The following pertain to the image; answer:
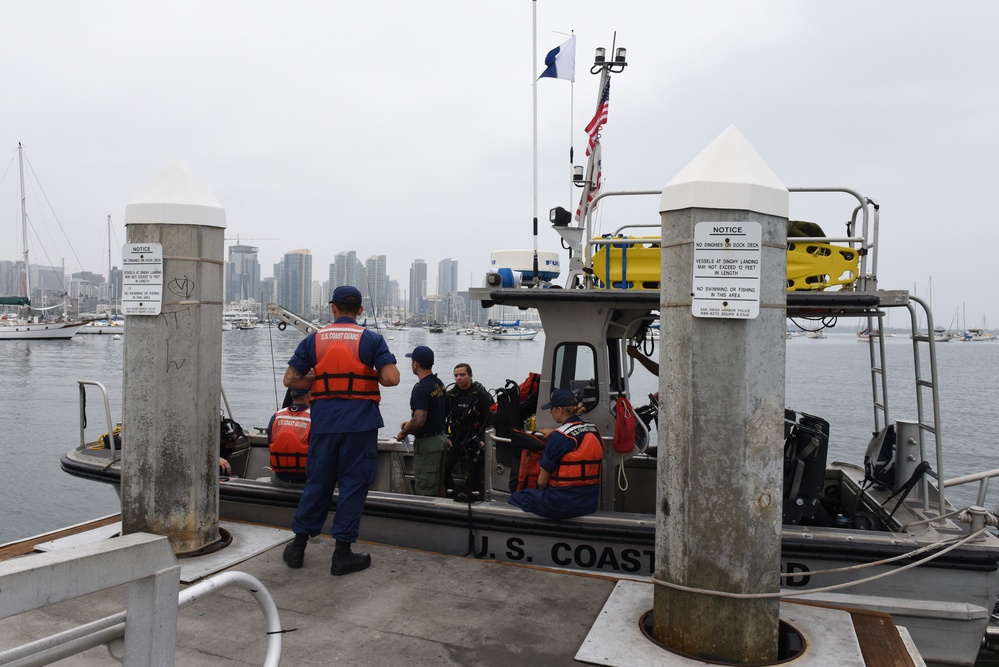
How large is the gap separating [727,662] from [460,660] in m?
1.22

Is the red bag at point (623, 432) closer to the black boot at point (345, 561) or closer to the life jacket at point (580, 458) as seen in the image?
the life jacket at point (580, 458)

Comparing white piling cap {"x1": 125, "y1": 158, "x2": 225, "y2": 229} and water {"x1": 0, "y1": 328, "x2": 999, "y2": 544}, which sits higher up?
white piling cap {"x1": 125, "y1": 158, "x2": 225, "y2": 229}

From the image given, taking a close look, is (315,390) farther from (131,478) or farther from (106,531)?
(106,531)

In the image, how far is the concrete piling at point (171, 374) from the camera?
186 inches

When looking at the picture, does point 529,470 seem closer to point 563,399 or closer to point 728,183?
point 563,399

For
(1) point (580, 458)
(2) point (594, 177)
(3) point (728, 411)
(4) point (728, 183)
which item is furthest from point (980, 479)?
(2) point (594, 177)

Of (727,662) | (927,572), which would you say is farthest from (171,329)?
(927,572)

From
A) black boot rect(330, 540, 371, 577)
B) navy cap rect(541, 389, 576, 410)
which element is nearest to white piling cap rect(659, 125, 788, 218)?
navy cap rect(541, 389, 576, 410)

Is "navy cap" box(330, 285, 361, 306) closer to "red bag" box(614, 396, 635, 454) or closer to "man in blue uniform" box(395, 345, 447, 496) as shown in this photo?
"man in blue uniform" box(395, 345, 447, 496)

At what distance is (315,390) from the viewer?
475 cm

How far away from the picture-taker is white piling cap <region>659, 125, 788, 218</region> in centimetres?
351

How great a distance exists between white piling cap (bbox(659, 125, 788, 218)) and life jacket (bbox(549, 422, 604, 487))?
1754 millimetres

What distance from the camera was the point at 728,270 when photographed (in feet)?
11.4

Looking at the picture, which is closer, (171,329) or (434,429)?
(171,329)
